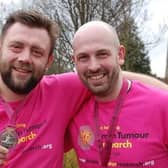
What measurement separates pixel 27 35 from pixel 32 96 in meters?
0.46

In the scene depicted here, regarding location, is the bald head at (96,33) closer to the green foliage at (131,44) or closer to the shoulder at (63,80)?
the shoulder at (63,80)

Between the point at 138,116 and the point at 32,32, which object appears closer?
the point at 138,116

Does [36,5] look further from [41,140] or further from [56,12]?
[41,140]

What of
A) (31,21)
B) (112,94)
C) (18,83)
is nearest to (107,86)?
(112,94)

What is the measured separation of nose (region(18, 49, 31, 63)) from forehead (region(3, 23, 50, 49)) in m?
0.07

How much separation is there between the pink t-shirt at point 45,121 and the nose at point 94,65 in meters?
0.40

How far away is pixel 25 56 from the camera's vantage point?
12.4 feet

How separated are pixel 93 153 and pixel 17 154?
547 mm

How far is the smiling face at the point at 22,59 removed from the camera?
3787 millimetres

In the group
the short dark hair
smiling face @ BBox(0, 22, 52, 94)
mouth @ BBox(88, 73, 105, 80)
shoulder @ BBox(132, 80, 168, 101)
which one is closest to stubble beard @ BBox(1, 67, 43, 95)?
smiling face @ BBox(0, 22, 52, 94)

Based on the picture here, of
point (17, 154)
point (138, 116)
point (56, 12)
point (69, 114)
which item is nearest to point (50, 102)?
point (69, 114)

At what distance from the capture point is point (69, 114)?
3.93 meters

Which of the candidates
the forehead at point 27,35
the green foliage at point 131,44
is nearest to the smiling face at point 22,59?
the forehead at point 27,35

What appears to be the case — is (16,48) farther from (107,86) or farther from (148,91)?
(148,91)
